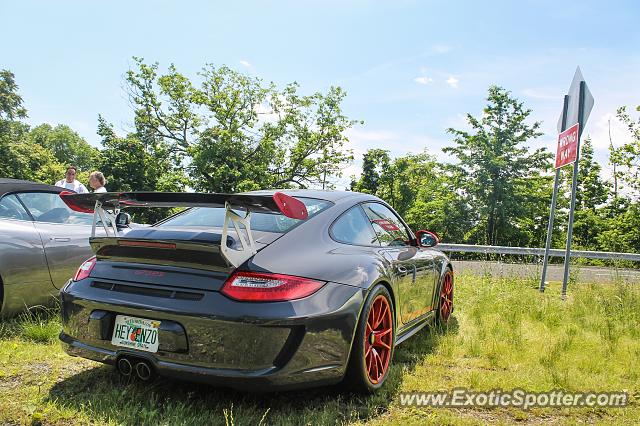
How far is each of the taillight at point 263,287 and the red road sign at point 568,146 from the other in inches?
229

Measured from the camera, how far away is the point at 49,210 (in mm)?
4574

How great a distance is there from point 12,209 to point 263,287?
10.4ft

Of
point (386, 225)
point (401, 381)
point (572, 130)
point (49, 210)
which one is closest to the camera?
point (401, 381)

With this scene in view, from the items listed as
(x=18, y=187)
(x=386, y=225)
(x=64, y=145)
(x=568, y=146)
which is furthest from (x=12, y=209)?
Answer: (x=64, y=145)

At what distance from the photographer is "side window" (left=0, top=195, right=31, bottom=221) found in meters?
4.11

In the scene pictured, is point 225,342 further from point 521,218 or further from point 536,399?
point 521,218

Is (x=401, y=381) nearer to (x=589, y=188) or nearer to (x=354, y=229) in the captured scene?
(x=354, y=229)

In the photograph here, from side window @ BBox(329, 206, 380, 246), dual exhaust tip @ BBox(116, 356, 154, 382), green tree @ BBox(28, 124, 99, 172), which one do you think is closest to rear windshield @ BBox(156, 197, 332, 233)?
side window @ BBox(329, 206, 380, 246)

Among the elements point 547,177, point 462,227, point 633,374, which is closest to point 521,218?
point 462,227

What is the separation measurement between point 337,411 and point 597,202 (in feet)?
138

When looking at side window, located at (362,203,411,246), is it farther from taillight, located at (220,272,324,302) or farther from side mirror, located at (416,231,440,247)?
taillight, located at (220,272,324,302)

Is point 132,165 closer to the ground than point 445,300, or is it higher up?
→ higher up

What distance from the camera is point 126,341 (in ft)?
7.82

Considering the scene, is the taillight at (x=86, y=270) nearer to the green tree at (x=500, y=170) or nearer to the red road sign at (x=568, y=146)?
the red road sign at (x=568, y=146)
